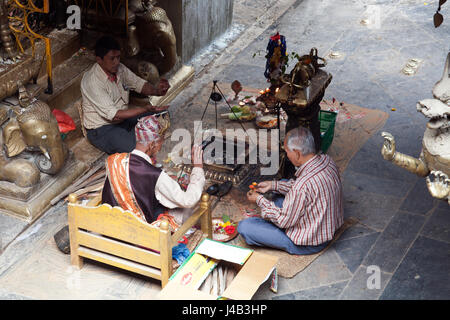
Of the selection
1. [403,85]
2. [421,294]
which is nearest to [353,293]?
[421,294]

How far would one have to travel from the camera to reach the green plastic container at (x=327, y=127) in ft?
23.7

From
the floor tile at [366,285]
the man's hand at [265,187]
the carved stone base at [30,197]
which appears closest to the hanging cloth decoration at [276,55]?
the man's hand at [265,187]

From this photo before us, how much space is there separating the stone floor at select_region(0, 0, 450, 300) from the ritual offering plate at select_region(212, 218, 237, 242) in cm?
79

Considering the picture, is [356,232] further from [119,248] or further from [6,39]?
[6,39]

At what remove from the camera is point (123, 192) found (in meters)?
5.36

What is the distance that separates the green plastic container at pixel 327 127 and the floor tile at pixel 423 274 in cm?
170

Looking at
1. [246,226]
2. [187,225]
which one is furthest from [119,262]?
[246,226]

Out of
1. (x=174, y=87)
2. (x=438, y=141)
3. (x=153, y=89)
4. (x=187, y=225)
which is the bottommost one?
(x=174, y=87)

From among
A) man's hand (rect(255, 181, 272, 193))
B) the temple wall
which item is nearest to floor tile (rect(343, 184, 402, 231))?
man's hand (rect(255, 181, 272, 193))

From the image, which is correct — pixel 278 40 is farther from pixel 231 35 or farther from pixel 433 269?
pixel 231 35

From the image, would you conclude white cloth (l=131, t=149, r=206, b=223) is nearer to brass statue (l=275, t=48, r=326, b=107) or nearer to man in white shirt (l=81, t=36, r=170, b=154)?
brass statue (l=275, t=48, r=326, b=107)

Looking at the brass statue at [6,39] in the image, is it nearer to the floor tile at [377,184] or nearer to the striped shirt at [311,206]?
the striped shirt at [311,206]

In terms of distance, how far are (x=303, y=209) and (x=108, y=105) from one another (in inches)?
105

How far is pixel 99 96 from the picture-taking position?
6.95 m
